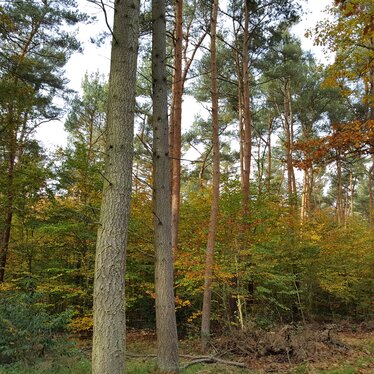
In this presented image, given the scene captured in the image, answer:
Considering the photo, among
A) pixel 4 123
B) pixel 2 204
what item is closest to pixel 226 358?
pixel 2 204

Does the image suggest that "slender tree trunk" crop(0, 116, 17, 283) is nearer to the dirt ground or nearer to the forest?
the forest

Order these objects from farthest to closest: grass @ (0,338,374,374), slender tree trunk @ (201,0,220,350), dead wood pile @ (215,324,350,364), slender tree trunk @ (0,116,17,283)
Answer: slender tree trunk @ (0,116,17,283) → slender tree trunk @ (201,0,220,350) → dead wood pile @ (215,324,350,364) → grass @ (0,338,374,374)

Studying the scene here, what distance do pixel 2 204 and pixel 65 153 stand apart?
2.13 m

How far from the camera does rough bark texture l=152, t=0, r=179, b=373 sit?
540cm

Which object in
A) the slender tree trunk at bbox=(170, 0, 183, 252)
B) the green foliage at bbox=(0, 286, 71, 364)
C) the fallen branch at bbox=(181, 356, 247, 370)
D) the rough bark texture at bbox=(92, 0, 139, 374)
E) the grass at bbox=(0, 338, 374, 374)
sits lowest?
the fallen branch at bbox=(181, 356, 247, 370)

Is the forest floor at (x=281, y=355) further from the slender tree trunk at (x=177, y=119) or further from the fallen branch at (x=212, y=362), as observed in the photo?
the slender tree trunk at (x=177, y=119)

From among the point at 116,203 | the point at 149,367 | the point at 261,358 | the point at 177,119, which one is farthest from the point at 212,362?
the point at 177,119

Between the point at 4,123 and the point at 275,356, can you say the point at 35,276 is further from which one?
the point at 275,356

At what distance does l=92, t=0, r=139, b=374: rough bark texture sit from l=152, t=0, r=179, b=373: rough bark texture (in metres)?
1.57

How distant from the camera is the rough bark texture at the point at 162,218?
17.7 feet

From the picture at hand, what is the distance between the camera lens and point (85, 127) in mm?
18422

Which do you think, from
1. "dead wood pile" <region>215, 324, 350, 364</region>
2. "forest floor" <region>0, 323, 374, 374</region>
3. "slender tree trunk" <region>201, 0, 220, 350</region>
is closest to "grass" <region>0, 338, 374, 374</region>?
"forest floor" <region>0, 323, 374, 374</region>

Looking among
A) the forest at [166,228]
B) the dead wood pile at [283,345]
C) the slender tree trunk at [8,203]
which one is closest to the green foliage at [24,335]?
the forest at [166,228]

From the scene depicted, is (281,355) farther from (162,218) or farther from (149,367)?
(162,218)
